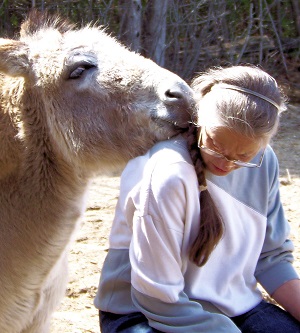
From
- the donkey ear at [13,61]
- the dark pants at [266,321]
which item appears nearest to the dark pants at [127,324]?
the dark pants at [266,321]

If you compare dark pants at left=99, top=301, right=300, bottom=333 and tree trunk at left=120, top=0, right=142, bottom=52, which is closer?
dark pants at left=99, top=301, right=300, bottom=333

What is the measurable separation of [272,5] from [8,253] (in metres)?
6.69

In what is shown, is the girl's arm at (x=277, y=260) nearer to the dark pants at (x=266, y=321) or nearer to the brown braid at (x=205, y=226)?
the dark pants at (x=266, y=321)

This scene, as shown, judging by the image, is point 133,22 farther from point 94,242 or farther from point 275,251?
point 275,251

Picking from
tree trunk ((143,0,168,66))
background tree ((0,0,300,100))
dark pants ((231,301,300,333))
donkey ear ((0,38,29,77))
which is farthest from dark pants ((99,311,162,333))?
tree trunk ((143,0,168,66))

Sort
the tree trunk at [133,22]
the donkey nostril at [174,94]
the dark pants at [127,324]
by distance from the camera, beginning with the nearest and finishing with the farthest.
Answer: the dark pants at [127,324]
the donkey nostril at [174,94]
the tree trunk at [133,22]

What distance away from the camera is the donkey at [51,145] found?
110 inches

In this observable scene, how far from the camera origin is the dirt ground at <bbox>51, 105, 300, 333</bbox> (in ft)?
12.1

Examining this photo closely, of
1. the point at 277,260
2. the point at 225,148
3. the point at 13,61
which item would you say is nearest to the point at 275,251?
the point at 277,260

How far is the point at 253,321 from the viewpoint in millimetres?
2666

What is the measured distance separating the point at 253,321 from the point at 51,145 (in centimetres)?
114

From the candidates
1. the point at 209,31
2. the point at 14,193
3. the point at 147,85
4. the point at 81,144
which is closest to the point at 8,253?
the point at 14,193

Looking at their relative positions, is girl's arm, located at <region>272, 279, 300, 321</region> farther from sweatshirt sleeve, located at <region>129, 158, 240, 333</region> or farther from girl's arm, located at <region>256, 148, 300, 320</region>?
sweatshirt sleeve, located at <region>129, 158, 240, 333</region>

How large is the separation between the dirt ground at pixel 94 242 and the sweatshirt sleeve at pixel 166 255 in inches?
40.1
